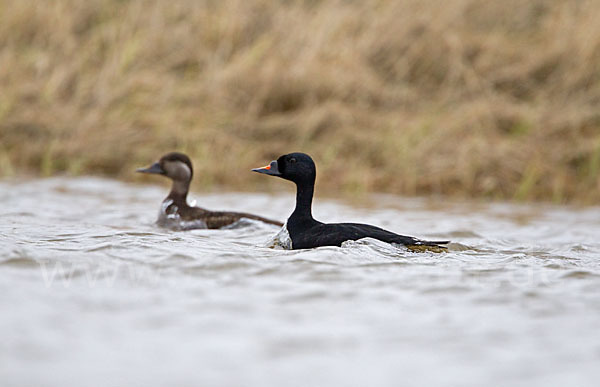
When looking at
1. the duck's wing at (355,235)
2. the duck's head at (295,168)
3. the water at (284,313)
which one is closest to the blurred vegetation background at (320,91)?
the duck's head at (295,168)

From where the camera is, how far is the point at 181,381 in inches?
123

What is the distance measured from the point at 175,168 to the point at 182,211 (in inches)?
31.4

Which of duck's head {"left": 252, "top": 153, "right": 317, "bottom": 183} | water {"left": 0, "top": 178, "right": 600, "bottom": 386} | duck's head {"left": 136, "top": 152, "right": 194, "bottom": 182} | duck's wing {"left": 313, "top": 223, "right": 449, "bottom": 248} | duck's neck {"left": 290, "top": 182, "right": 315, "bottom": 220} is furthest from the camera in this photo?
duck's head {"left": 136, "top": 152, "right": 194, "bottom": 182}

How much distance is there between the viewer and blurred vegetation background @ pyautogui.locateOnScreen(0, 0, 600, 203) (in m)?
10.5

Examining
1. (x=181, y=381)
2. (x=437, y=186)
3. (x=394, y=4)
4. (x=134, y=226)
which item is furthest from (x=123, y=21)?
(x=181, y=381)

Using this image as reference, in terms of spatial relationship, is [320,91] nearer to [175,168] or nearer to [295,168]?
Answer: [175,168]

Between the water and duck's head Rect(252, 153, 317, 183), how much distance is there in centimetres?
53

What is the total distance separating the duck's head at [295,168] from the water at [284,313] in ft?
1.73

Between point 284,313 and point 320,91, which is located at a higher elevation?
point 320,91

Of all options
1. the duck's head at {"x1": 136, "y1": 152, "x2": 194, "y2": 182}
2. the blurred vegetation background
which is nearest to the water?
the duck's head at {"x1": 136, "y1": 152, "x2": 194, "y2": 182}

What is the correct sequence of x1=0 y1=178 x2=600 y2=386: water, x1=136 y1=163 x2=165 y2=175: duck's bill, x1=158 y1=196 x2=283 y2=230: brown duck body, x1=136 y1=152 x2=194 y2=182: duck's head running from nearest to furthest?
x1=0 y1=178 x2=600 y2=386: water < x1=158 y1=196 x2=283 y2=230: brown duck body < x1=136 y1=152 x2=194 y2=182: duck's head < x1=136 y1=163 x2=165 y2=175: duck's bill

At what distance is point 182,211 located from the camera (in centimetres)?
773

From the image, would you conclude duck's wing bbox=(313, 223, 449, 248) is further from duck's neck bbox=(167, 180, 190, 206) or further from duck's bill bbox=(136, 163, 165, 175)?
duck's bill bbox=(136, 163, 165, 175)

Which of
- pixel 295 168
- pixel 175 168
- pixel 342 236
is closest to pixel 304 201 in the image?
pixel 295 168
